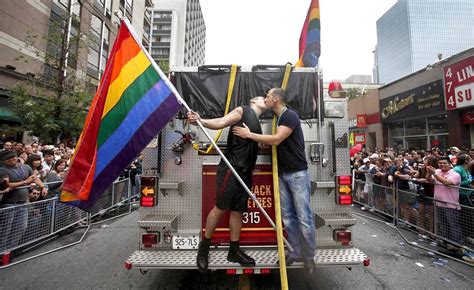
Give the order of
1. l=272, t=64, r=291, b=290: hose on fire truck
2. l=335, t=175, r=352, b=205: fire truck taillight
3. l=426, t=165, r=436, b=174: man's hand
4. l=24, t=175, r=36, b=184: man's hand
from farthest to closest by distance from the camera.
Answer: l=426, t=165, r=436, b=174: man's hand
l=24, t=175, r=36, b=184: man's hand
l=335, t=175, r=352, b=205: fire truck taillight
l=272, t=64, r=291, b=290: hose on fire truck

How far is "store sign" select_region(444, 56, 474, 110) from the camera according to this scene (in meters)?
12.4

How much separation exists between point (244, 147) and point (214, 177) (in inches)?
28.1

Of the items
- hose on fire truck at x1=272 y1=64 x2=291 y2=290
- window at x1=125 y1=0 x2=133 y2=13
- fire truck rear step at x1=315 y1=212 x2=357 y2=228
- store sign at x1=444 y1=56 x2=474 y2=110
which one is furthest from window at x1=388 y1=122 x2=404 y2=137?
window at x1=125 y1=0 x2=133 y2=13

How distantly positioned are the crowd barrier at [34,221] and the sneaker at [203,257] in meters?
2.03

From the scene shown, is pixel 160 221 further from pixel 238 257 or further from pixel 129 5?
pixel 129 5

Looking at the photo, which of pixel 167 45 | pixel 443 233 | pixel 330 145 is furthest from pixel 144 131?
pixel 167 45

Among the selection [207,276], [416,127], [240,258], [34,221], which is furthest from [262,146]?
[416,127]

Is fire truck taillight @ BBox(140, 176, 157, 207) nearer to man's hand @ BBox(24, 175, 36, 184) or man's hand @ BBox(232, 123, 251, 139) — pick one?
A: man's hand @ BBox(232, 123, 251, 139)

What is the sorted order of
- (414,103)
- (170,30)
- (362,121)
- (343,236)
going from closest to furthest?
(343,236) < (414,103) < (362,121) < (170,30)

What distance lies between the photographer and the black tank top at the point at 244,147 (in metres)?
2.97

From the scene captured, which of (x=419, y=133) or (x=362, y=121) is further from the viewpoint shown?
(x=362, y=121)

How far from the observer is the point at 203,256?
2.95 metres

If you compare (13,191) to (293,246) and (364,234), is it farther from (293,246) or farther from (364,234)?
(364,234)

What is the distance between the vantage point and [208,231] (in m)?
2.96
